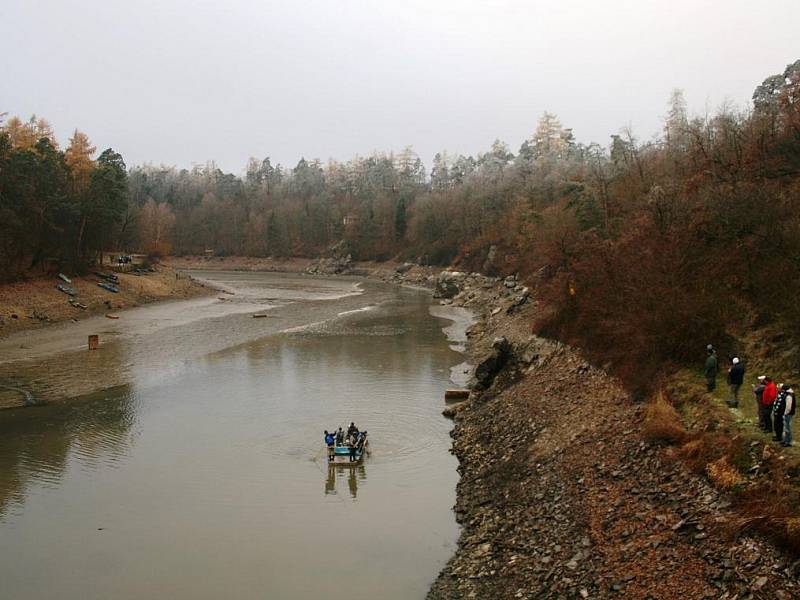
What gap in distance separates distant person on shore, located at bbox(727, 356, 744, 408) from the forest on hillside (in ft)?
13.9

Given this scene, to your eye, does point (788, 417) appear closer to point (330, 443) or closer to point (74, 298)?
point (330, 443)

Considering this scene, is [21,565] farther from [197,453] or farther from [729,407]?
[729,407]

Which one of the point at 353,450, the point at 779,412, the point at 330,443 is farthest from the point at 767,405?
the point at 330,443

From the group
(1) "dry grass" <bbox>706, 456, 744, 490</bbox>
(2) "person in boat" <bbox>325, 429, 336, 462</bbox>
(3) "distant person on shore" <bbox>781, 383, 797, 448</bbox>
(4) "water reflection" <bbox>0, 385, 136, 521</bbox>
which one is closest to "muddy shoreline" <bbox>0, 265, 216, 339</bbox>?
(4) "water reflection" <bbox>0, 385, 136, 521</bbox>

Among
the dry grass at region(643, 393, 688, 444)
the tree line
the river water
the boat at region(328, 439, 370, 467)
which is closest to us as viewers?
the river water

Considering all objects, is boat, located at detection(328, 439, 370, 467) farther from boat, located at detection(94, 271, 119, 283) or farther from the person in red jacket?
boat, located at detection(94, 271, 119, 283)

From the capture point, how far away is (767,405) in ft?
52.8

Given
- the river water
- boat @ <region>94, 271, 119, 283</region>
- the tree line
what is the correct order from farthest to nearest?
boat @ <region>94, 271, 119, 283</region> < the tree line < the river water

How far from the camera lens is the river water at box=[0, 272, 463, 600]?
663 inches

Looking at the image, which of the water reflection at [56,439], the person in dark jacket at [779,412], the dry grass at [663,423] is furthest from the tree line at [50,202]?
the person in dark jacket at [779,412]

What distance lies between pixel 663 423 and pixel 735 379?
247cm

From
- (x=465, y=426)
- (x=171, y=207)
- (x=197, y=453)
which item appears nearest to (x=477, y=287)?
(x=465, y=426)

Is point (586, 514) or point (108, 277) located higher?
point (108, 277)

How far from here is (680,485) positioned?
15578mm
